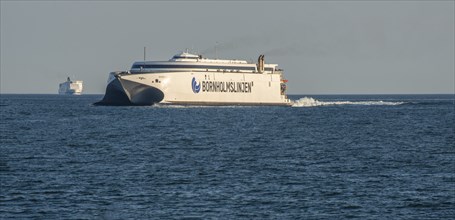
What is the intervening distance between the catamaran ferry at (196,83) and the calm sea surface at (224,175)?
50.5 meters

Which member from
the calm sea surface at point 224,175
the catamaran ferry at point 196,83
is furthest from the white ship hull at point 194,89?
the calm sea surface at point 224,175

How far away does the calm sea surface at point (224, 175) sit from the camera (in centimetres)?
3246

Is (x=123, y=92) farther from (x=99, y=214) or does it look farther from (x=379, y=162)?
(x=99, y=214)

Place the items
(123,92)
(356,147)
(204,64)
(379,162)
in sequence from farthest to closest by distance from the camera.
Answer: (204,64), (123,92), (356,147), (379,162)

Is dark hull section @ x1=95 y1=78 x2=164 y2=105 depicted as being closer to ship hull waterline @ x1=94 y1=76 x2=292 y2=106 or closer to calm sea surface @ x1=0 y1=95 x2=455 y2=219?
ship hull waterline @ x1=94 y1=76 x2=292 y2=106

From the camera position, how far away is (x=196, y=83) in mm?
130375

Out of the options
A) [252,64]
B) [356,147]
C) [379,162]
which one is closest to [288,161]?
[379,162]

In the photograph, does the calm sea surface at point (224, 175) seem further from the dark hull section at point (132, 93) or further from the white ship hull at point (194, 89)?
the white ship hull at point (194, 89)

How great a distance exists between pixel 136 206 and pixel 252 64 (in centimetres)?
11261

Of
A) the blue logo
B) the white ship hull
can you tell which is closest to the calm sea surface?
the white ship hull

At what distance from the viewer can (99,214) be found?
1228 inches

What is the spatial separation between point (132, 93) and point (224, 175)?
83.3 metres

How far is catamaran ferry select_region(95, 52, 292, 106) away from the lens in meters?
124

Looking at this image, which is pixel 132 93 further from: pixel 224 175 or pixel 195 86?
pixel 224 175
